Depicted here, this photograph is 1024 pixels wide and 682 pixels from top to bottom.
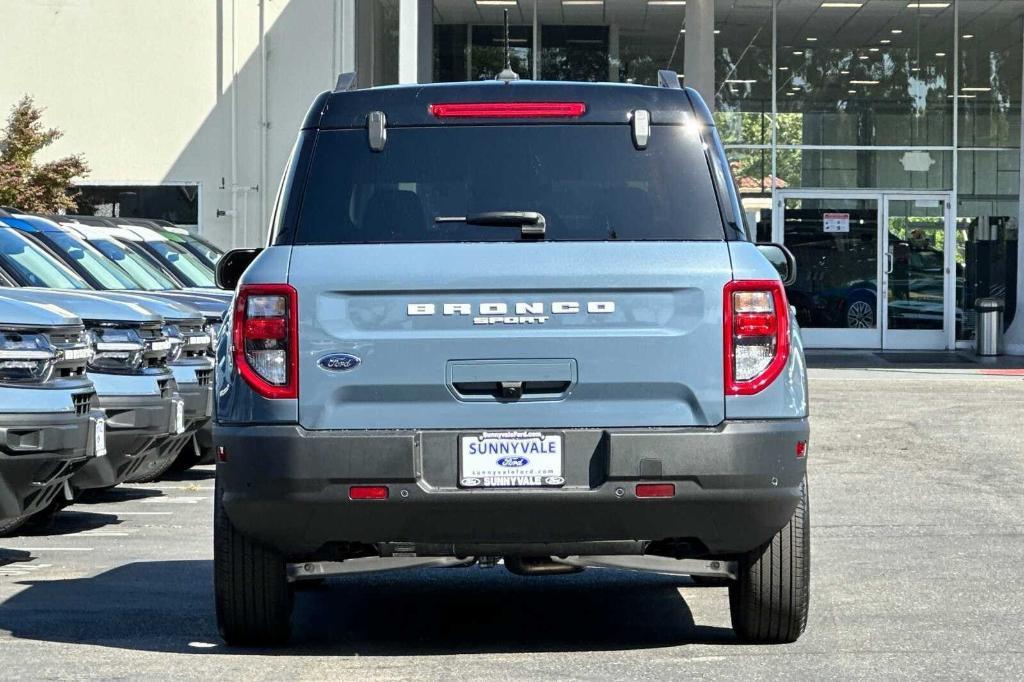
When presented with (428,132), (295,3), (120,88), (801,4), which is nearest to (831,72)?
(801,4)

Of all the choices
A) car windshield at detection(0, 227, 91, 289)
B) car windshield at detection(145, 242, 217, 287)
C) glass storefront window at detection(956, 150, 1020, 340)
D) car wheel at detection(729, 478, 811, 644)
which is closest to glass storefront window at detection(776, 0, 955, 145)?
glass storefront window at detection(956, 150, 1020, 340)

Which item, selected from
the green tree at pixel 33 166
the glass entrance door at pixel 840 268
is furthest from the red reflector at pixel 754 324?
the glass entrance door at pixel 840 268

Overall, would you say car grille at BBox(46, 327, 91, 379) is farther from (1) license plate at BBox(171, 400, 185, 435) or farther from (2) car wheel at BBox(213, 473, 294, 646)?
(2) car wheel at BBox(213, 473, 294, 646)

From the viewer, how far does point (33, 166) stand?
26.6 metres

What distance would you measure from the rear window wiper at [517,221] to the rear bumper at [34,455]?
3019 millimetres

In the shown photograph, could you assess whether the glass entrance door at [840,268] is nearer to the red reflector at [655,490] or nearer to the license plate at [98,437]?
the license plate at [98,437]

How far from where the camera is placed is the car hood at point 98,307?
1041 centimetres

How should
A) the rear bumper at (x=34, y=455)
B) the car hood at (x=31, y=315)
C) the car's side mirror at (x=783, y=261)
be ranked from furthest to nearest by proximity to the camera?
the car hood at (x=31, y=315) → the rear bumper at (x=34, y=455) → the car's side mirror at (x=783, y=261)

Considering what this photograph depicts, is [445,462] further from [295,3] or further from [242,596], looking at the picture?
[295,3]

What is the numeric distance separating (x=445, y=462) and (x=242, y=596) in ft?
3.52

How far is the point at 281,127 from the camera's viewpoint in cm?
2753

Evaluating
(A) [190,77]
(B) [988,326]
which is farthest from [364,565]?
(B) [988,326]

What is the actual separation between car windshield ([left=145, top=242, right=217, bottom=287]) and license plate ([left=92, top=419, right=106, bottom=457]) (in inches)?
231

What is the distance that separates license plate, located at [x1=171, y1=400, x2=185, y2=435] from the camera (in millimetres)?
10898
